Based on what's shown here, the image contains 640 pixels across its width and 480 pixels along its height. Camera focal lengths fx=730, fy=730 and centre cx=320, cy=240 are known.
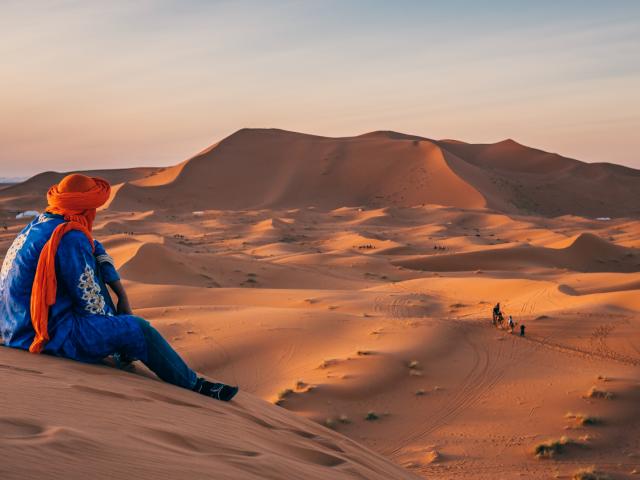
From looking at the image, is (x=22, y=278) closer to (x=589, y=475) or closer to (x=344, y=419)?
(x=344, y=419)

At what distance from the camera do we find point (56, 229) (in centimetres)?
426

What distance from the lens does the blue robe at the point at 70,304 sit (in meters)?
4.25

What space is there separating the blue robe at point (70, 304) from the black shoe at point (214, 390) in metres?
0.46

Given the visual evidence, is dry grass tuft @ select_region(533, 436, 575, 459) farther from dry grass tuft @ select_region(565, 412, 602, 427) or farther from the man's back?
the man's back

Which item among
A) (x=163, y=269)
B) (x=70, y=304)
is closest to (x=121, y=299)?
(x=70, y=304)

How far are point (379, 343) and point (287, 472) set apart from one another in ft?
22.9

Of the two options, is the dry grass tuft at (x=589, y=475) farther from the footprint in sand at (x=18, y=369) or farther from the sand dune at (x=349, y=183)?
the sand dune at (x=349, y=183)

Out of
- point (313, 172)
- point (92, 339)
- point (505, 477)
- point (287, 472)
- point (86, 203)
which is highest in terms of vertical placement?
point (313, 172)

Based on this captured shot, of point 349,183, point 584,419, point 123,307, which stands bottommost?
point 584,419

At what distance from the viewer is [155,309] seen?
14008 mm

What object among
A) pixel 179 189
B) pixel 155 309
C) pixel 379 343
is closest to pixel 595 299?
pixel 379 343

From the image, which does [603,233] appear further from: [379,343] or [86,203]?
[86,203]

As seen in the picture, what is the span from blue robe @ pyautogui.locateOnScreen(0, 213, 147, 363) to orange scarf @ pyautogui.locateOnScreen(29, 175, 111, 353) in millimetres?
43

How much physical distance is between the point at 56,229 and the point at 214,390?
144 cm
